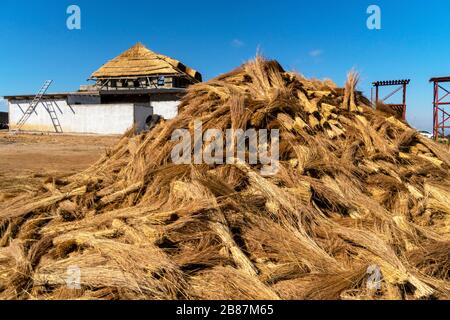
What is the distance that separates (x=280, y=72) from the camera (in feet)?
19.7

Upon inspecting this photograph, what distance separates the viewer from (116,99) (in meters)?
28.2

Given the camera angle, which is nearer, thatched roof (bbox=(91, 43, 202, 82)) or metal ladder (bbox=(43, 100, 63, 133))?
metal ladder (bbox=(43, 100, 63, 133))

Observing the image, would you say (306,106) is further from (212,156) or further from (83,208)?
(83,208)

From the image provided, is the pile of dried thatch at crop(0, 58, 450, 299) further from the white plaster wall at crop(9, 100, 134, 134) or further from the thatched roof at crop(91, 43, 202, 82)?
the thatched roof at crop(91, 43, 202, 82)

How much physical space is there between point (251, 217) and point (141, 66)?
27.0 meters

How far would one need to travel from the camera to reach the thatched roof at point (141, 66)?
90.1 feet

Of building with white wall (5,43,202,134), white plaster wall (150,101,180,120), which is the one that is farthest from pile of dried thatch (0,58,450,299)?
white plaster wall (150,101,180,120)

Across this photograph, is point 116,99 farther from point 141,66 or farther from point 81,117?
point 81,117

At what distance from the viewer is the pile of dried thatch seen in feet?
9.06

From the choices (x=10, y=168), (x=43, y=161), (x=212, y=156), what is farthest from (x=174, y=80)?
(x=212, y=156)

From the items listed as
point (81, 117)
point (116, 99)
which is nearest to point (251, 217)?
point (81, 117)

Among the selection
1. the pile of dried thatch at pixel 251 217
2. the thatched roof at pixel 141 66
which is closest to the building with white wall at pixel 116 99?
the thatched roof at pixel 141 66

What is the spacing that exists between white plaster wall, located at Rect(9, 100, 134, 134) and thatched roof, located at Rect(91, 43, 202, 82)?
5402mm

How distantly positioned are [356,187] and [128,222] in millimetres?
2572
